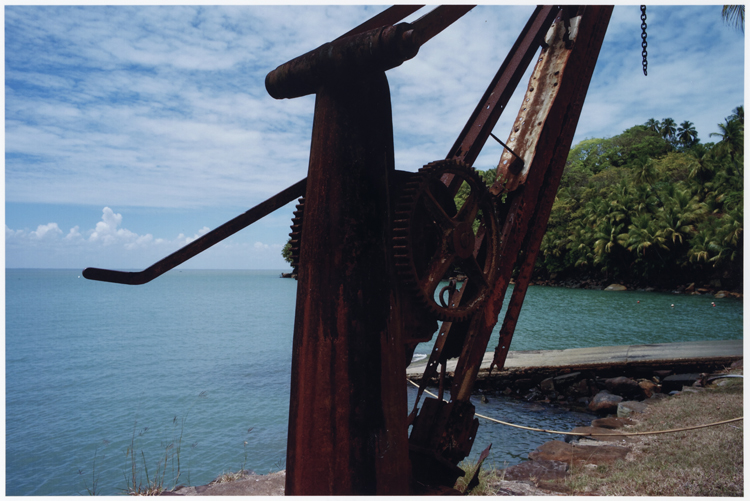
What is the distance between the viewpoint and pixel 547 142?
2.92 m

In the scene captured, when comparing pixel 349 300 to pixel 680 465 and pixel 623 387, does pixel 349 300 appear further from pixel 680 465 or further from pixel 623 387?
pixel 623 387

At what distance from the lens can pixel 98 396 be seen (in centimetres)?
1683

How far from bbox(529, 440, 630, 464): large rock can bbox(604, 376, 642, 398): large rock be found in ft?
16.5

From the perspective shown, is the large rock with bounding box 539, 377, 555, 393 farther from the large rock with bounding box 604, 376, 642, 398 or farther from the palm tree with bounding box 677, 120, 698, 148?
the palm tree with bounding box 677, 120, 698, 148

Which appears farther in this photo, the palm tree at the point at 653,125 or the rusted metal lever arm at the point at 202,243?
the palm tree at the point at 653,125

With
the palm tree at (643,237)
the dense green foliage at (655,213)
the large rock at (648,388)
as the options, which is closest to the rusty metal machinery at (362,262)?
the large rock at (648,388)

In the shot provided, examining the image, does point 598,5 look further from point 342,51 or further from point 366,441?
point 366,441

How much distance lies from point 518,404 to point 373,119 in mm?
10613

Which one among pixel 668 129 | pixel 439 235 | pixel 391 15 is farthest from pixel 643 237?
pixel 439 235

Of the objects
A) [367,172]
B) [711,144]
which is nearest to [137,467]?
[367,172]

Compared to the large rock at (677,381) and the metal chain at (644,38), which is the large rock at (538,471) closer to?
the metal chain at (644,38)

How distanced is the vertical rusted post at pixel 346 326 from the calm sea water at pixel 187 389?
5964 mm

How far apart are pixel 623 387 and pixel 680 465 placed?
7.09 meters

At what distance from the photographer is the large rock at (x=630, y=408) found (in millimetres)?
8766
